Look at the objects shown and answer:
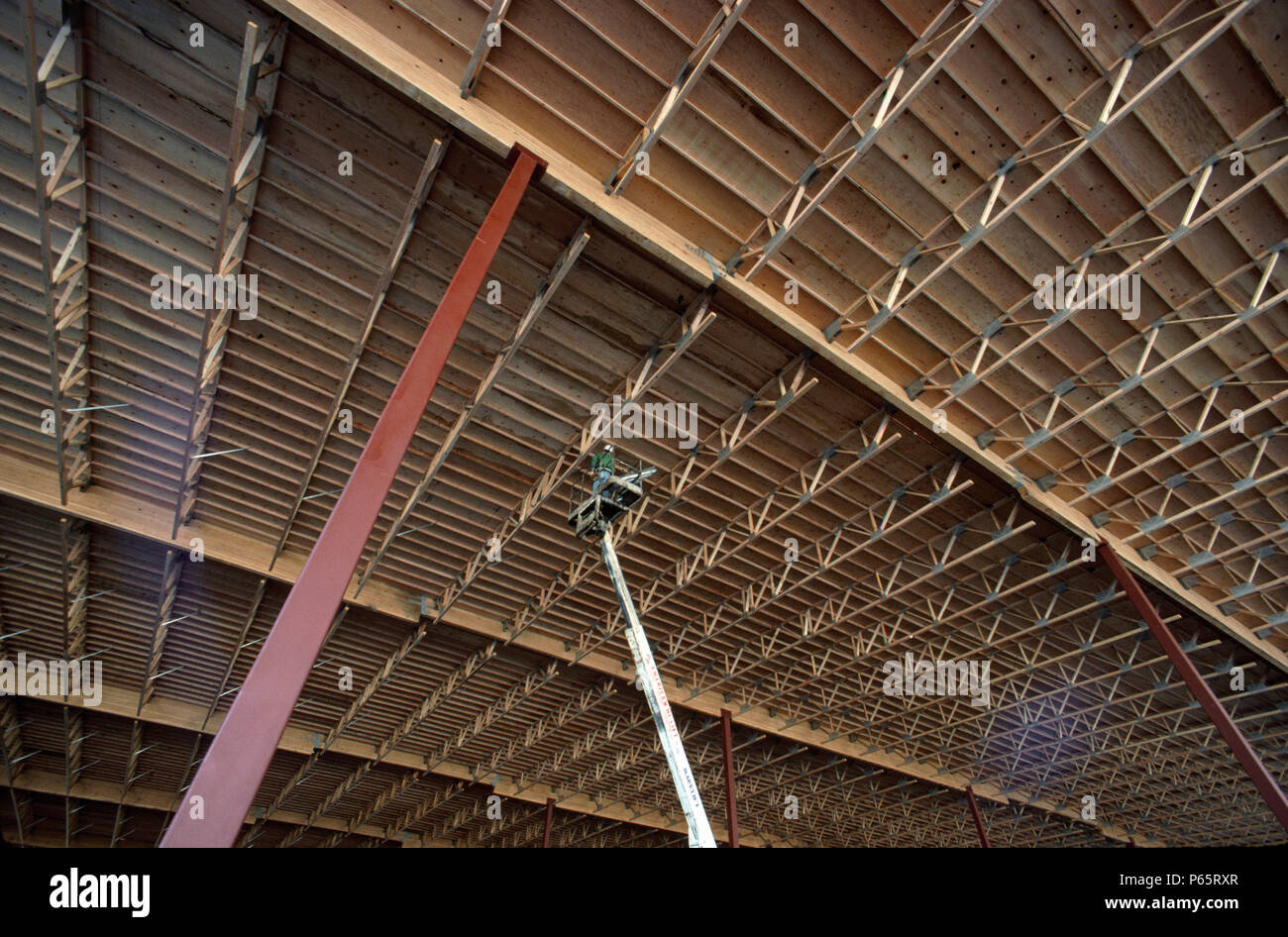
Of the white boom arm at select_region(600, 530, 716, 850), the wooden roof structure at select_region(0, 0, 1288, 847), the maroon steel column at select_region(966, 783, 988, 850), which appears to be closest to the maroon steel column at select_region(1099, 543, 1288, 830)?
the wooden roof structure at select_region(0, 0, 1288, 847)

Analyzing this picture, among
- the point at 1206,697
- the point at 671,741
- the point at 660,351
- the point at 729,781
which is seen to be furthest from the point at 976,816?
the point at 671,741

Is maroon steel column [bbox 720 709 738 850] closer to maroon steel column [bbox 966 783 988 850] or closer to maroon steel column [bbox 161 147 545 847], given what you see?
maroon steel column [bbox 966 783 988 850]

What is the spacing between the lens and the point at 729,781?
70.5 feet

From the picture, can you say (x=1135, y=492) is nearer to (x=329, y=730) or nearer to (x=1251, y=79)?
(x=1251, y=79)

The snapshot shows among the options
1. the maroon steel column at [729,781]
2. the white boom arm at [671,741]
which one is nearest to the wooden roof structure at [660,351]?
the maroon steel column at [729,781]

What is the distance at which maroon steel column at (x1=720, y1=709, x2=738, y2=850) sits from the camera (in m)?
20.6

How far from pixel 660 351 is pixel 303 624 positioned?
373 inches

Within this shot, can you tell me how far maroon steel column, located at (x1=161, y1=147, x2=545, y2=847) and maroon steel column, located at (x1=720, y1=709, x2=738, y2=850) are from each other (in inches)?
711

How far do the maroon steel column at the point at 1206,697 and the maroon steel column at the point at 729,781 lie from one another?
40.7ft

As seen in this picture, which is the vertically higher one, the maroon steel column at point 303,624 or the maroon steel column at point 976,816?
the maroon steel column at point 303,624

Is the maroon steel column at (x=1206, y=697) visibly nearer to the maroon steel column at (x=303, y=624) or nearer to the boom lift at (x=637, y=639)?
the boom lift at (x=637, y=639)

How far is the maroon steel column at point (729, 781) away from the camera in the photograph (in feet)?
67.6

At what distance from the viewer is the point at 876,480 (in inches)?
659
